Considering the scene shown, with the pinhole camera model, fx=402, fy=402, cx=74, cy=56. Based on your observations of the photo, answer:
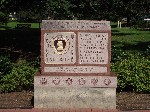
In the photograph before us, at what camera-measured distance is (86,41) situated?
26.8 ft

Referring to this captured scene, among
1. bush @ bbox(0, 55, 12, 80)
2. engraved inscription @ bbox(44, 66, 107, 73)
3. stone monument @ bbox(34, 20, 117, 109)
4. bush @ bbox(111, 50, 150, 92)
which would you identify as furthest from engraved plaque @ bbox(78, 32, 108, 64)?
bush @ bbox(0, 55, 12, 80)

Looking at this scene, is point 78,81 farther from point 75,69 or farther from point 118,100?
point 118,100

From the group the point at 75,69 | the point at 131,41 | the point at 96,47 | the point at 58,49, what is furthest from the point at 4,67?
the point at 131,41

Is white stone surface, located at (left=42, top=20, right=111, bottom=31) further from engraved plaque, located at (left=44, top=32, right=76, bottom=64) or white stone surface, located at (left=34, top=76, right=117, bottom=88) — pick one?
white stone surface, located at (left=34, top=76, right=117, bottom=88)

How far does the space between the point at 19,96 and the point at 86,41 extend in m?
2.33

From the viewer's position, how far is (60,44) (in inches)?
323

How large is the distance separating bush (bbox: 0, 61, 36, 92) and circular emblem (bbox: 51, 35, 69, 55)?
1872 mm

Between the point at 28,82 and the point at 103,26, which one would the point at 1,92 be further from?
the point at 103,26

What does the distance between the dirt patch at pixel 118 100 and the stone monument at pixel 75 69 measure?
53cm

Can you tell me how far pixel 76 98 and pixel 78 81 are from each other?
350 mm

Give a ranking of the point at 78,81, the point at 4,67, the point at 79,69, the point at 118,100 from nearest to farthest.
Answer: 1. the point at 78,81
2. the point at 79,69
3. the point at 118,100
4. the point at 4,67

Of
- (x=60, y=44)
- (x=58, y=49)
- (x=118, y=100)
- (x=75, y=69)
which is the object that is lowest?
(x=118, y=100)

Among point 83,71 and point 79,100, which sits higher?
point 83,71

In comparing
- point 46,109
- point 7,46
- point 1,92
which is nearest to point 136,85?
point 46,109
